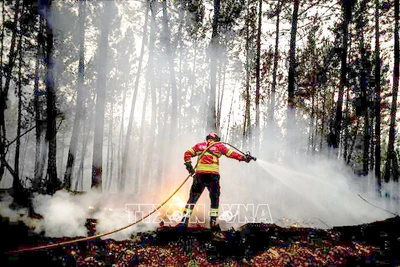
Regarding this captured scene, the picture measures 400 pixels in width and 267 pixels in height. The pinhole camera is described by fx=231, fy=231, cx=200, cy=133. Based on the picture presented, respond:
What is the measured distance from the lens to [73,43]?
1413 cm

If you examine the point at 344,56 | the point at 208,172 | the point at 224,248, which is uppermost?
the point at 344,56

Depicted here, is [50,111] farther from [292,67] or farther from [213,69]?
[292,67]

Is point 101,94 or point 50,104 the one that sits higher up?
point 101,94

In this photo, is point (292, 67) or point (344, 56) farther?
point (292, 67)

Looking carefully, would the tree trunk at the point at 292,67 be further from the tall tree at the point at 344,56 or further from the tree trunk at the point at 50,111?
the tree trunk at the point at 50,111

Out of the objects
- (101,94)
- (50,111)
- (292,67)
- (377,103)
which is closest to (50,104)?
(50,111)

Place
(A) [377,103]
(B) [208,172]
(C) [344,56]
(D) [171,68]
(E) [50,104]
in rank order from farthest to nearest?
(A) [377,103] < (D) [171,68] < (C) [344,56] < (E) [50,104] < (B) [208,172]

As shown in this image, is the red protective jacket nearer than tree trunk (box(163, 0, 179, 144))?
Yes

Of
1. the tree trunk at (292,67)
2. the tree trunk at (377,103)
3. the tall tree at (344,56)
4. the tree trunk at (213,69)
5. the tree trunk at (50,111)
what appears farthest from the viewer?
the tree trunk at (377,103)

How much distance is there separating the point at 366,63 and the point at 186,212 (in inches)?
598

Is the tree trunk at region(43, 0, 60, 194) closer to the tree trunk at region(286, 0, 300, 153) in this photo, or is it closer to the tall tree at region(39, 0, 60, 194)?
the tall tree at region(39, 0, 60, 194)

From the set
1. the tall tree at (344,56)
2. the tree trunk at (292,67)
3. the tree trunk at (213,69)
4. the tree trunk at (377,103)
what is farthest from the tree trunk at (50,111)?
the tree trunk at (377,103)

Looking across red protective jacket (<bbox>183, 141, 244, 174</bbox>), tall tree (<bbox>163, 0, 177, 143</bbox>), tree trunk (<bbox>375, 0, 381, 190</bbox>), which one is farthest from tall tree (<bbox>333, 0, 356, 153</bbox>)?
tall tree (<bbox>163, 0, 177, 143</bbox>)

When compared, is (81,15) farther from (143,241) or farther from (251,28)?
(251,28)
